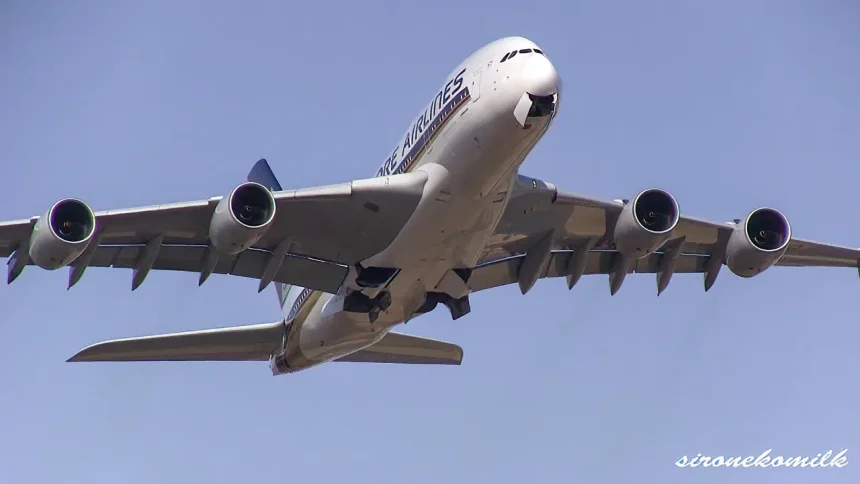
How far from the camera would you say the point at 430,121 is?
3084 centimetres

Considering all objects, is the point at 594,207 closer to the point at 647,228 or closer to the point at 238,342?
the point at 647,228

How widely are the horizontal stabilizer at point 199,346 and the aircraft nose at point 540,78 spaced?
467 inches

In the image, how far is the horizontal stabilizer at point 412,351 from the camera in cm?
3812

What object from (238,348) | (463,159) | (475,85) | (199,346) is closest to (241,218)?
(463,159)

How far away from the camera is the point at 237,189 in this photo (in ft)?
97.8

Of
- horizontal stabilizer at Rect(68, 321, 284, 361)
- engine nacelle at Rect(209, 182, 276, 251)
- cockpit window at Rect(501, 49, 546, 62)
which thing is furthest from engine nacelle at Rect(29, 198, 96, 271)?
cockpit window at Rect(501, 49, 546, 62)

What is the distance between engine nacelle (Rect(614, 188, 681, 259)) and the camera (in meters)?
31.9

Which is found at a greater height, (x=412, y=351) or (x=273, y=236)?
(x=273, y=236)

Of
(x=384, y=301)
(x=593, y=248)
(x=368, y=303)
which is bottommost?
(x=368, y=303)

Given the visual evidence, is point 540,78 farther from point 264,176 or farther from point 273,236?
point 264,176

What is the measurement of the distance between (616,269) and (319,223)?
8183 millimetres

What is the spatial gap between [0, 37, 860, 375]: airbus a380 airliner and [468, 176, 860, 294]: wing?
0.04 meters

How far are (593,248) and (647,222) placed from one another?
3.00m

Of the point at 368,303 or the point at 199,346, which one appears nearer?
the point at 368,303
